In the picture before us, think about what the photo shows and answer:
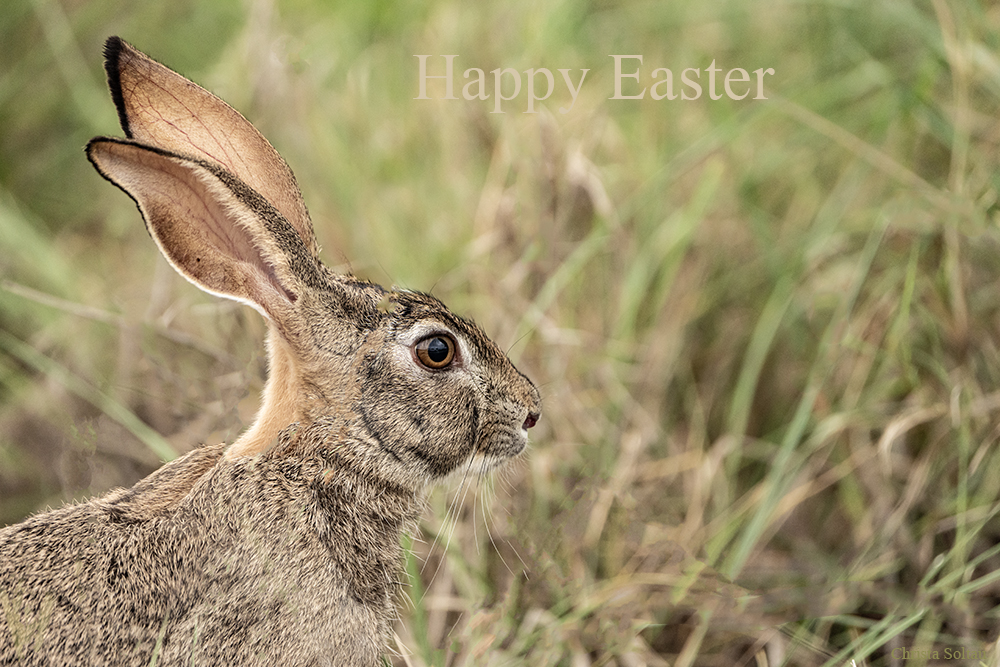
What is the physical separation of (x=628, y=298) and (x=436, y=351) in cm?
171

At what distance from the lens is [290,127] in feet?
17.8

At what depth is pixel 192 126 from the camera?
330 centimetres

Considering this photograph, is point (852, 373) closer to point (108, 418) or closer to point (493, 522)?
point (493, 522)

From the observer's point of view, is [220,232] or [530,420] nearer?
[220,232]

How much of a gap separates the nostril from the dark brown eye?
1.13 ft

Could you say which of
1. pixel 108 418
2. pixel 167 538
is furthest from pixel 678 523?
pixel 108 418

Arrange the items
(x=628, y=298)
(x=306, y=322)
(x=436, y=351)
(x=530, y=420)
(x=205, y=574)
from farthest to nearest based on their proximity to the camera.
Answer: (x=628, y=298) < (x=530, y=420) < (x=436, y=351) < (x=306, y=322) < (x=205, y=574)

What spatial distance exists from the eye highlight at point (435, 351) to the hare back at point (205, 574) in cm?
44

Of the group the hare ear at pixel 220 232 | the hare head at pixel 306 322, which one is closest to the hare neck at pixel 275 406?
the hare head at pixel 306 322

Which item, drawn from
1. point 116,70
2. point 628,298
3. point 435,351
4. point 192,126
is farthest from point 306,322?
point 628,298

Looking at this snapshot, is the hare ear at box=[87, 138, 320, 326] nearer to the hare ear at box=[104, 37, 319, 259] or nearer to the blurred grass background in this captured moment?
the hare ear at box=[104, 37, 319, 259]

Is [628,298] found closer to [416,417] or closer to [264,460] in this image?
[416,417]

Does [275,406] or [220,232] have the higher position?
[220,232]

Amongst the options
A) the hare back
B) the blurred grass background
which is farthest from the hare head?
the blurred grass background
